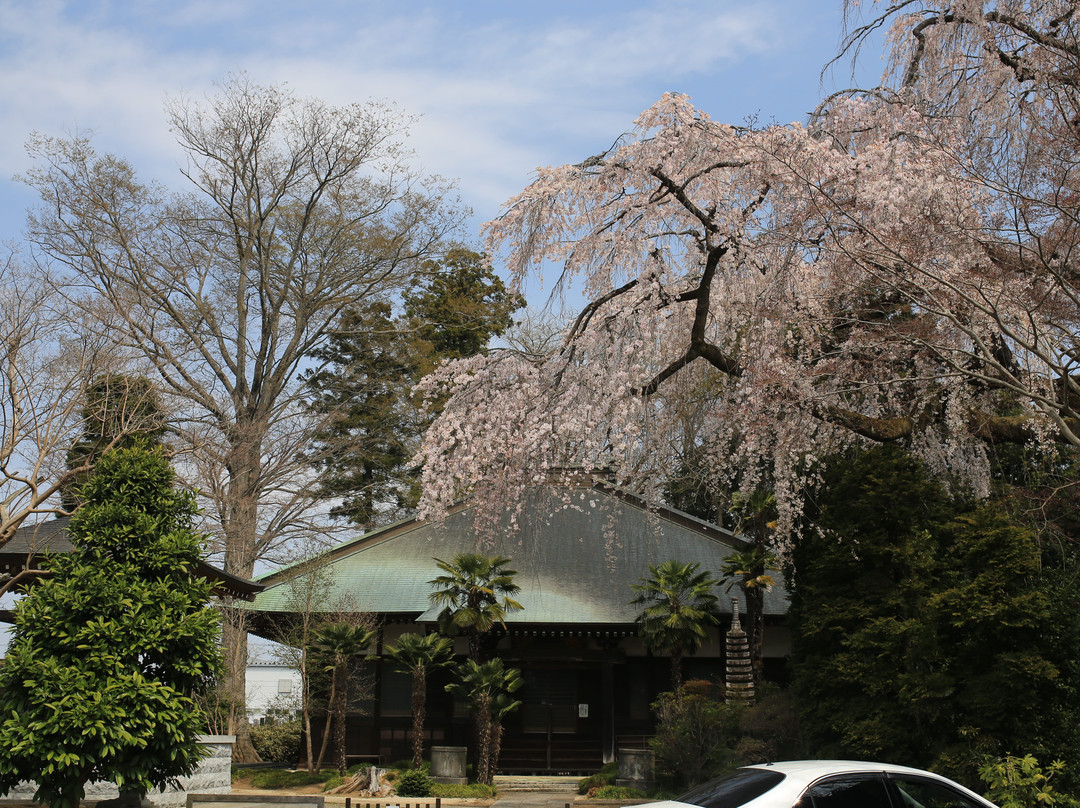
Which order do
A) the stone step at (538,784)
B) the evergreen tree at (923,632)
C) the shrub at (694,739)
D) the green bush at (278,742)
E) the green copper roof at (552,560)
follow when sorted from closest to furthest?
the evergreen tree at (923,632), the shrub at (694,739), the stone step at (538,784), the green copper roof at (552,560), the green bush at (278,742)

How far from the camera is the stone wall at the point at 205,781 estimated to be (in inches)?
528

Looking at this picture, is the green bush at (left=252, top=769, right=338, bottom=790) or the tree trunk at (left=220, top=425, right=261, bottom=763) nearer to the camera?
the green bush at (left=252, top=769, right=338, bottom=790)

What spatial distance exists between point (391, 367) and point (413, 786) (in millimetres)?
18099

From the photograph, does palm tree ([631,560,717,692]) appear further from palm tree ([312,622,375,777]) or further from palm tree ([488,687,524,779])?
palm tree ([312,622,375,777])

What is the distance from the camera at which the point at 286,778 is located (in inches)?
806

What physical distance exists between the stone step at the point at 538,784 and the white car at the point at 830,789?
14.0 m

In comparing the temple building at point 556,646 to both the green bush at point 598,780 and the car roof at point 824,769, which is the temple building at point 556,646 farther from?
the car roof at point 824,769

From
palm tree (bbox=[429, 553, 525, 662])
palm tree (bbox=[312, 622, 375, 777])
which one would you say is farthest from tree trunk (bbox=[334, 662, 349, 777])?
palm tree (bbox=[429, 553, 525, 662])

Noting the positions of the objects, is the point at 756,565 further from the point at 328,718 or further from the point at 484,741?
the point at 328,718

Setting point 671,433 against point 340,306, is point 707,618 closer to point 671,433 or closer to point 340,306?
point 671,433

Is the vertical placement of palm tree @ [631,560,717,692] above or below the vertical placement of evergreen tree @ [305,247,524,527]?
below

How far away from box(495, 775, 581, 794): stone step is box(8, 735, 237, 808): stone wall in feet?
19.6

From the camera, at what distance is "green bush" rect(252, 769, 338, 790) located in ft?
65.5

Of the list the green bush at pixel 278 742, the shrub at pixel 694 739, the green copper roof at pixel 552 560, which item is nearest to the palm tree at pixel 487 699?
the green copper roof at pixel 552 560
